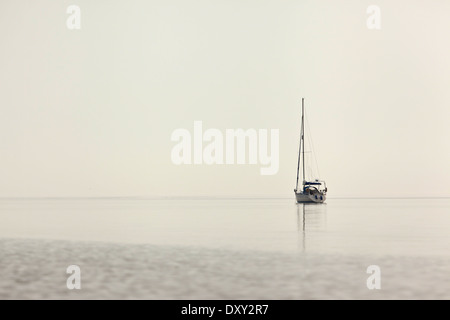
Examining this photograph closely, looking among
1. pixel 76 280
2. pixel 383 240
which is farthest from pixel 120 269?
pixel 383 240

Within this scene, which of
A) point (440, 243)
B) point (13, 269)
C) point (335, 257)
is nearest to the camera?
point (13, 269)

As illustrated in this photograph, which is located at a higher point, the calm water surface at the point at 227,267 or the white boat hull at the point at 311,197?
the calm water surface at the point at 227,267

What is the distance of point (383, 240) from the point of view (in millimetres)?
52750

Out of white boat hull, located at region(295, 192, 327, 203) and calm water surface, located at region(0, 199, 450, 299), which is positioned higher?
calm water surface, located at region(0, 199, 450, 299)

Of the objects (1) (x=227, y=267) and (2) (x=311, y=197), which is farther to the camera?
(2) (x=311, y=197)

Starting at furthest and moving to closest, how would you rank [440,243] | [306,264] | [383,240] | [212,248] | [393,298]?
[383,240] < [440,243] < [212,248] < [306,264] < [393,298]

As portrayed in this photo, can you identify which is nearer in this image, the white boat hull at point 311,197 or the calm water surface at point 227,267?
the calm water surface at point 227,267

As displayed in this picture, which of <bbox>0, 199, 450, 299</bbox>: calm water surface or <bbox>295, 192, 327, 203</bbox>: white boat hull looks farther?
<bbox>295, 192, 327, 203</bbox>: white boat hull

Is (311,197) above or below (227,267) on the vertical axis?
below

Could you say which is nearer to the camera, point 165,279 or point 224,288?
point 224,288
